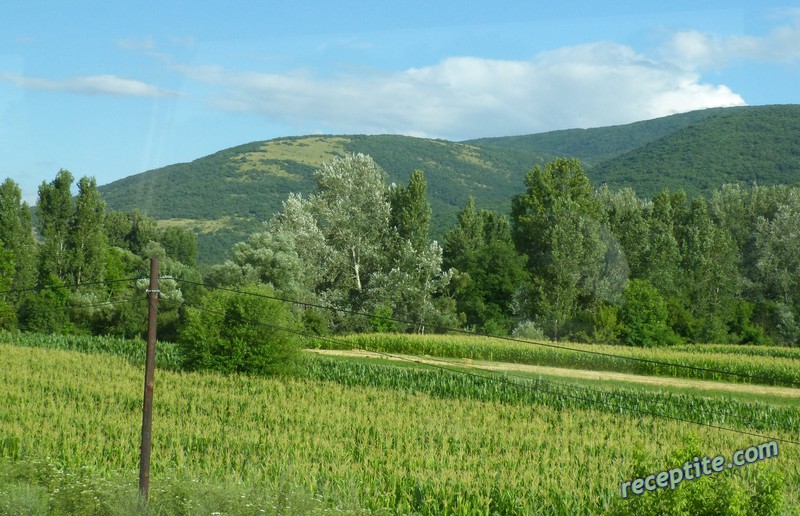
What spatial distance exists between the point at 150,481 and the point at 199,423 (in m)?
7.32

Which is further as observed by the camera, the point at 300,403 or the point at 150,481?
the point at 300,403

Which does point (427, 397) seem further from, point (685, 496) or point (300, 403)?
point (685, 496)

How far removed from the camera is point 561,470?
Answer: 1625 centimetres

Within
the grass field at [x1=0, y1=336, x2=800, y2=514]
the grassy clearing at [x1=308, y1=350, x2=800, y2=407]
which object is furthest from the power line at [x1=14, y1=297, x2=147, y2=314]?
the grass field at [x1=0, y1=336, x2=800, y2=514]

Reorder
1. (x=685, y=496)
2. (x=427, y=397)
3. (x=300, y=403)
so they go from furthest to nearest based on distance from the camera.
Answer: (x=427, y=397)
(x=300, y=403)
(x=685, y=496)

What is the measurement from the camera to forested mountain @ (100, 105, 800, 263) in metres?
117

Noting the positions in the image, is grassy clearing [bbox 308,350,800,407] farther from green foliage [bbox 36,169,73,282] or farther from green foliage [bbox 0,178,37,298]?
green foliage [bbox 0,178,37,298]

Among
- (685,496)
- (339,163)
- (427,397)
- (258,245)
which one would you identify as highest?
(339,163)

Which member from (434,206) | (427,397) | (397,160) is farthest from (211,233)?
(427,397)

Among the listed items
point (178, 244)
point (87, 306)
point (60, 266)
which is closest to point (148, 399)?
point (87, 306)

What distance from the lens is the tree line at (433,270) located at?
51031 millimetres

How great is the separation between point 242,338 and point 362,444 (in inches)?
519

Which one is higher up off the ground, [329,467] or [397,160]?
[397,160]

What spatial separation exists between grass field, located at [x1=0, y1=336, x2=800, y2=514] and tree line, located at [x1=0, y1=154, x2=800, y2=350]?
1738 centimetres
